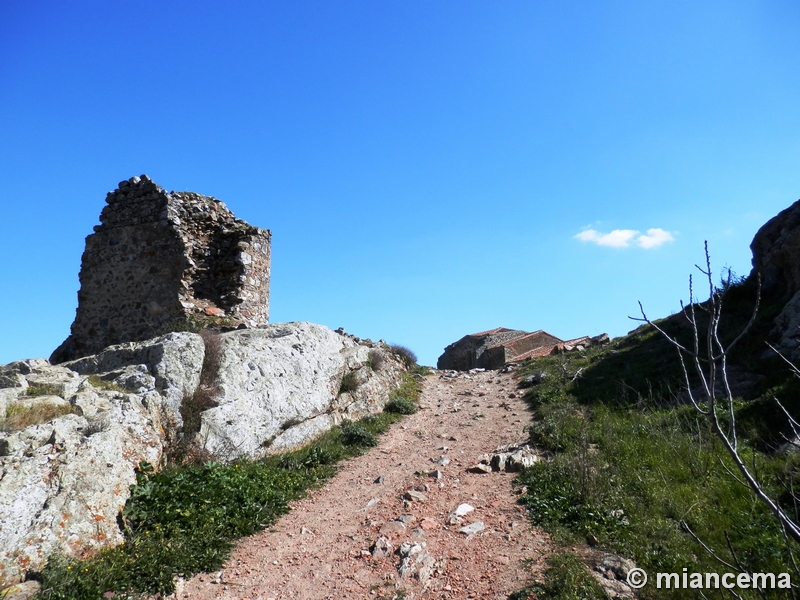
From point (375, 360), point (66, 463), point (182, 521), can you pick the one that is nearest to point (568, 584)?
point (182, 521)

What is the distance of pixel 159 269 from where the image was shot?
12453mm

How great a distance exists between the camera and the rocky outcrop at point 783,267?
35.4ft

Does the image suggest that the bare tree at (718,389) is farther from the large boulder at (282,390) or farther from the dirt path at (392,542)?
the large boulder at (282,390)

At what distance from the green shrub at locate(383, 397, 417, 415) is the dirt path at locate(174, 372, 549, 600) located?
9.52ft

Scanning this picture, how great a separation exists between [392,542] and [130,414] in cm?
350

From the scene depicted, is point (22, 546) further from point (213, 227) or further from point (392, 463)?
point (213, 227)

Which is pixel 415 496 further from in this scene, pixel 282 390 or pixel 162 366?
pixel 162 366

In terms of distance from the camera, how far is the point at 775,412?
8.32 metres

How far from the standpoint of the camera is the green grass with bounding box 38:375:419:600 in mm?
4426

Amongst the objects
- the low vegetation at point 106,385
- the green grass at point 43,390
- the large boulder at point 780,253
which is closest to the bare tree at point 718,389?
the large boulder at point 780,253

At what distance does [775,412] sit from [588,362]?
24.2 ft

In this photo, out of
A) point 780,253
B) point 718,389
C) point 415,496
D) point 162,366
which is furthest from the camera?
point 780,253

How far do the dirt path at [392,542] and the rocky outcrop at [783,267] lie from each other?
6.87 meters

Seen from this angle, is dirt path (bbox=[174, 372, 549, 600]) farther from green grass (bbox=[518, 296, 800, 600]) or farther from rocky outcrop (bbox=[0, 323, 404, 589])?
rocky outcrop (bbox=[0, 323, 404, 589])
